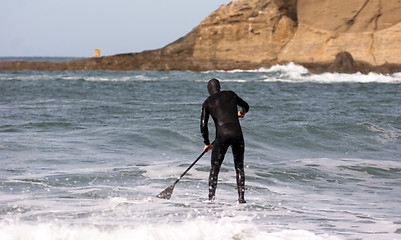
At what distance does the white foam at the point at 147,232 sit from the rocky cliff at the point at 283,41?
47942mm

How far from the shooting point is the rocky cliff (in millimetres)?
53531

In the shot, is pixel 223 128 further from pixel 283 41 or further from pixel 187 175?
pixel 283 41

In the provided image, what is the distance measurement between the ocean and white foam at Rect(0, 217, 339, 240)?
10mm

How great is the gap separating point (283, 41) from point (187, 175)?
51754 mm

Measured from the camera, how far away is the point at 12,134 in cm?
1323

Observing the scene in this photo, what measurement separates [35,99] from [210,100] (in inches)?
700

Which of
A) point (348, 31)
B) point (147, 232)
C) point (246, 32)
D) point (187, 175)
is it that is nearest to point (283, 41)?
point (246, 32)

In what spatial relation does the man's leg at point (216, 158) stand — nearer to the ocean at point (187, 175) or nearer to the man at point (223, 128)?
the man at point (223, 128)

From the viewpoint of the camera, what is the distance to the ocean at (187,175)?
5820mm

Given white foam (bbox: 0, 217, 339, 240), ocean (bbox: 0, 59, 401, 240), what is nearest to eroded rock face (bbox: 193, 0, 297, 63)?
→ ocean (bbox: 0, 59, 401, 240)

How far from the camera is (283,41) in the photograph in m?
59.6

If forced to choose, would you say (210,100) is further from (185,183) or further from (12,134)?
(12,134)

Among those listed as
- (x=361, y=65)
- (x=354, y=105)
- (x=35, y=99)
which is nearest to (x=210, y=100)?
(x=354, y=105)

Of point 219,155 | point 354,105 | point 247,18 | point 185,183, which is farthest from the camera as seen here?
point 247,18
